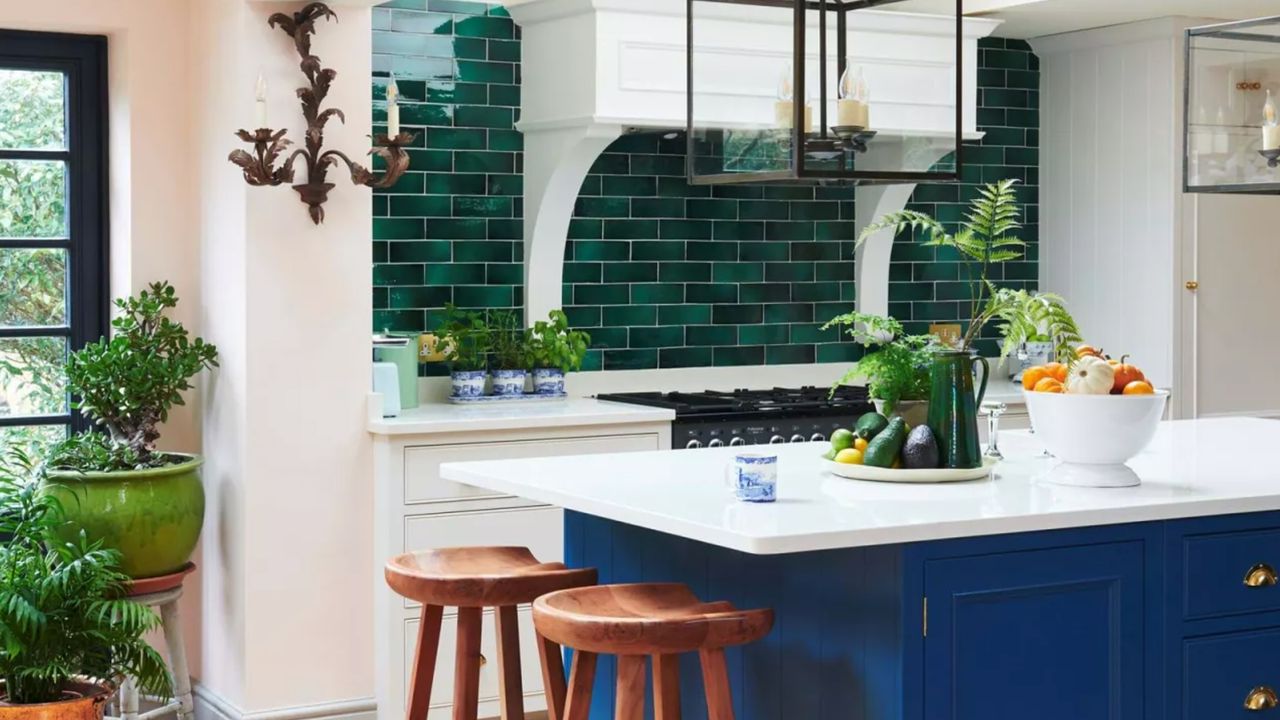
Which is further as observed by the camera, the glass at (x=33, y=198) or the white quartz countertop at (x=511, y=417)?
the glass at (x=33, y=198)

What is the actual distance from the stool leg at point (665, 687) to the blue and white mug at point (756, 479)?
362 mm

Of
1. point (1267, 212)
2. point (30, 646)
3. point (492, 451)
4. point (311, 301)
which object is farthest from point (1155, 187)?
point (30, 646)

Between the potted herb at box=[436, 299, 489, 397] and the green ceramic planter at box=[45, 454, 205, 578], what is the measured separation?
1036 mm

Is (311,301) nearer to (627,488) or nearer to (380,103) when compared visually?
(380,103)

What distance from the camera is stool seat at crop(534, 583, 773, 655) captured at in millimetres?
3055

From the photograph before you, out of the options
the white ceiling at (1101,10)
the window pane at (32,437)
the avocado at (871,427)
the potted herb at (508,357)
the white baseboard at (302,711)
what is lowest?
the white baseboard at (302,711)

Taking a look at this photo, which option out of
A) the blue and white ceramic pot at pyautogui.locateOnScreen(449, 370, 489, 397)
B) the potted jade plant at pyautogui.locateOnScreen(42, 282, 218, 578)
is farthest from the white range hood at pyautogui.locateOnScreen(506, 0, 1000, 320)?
the potted jade plant at pyautogui.locateOnScreen(42, 282, 218, 578)

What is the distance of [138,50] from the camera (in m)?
5.20

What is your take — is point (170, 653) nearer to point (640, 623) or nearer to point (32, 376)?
point (32, 376)

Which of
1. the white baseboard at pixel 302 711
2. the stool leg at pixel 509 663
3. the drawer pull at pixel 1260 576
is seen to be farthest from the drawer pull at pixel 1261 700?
the white baseboard at pixel 302 711

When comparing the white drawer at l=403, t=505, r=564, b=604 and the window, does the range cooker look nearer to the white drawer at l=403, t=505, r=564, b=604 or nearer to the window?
the white drawer at l=403, t=505, r=564, b=604

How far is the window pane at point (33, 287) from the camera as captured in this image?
520 centimetres

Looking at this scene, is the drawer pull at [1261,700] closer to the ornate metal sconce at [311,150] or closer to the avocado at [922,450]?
the avocado at [922,450]

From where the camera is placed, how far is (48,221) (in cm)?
528
